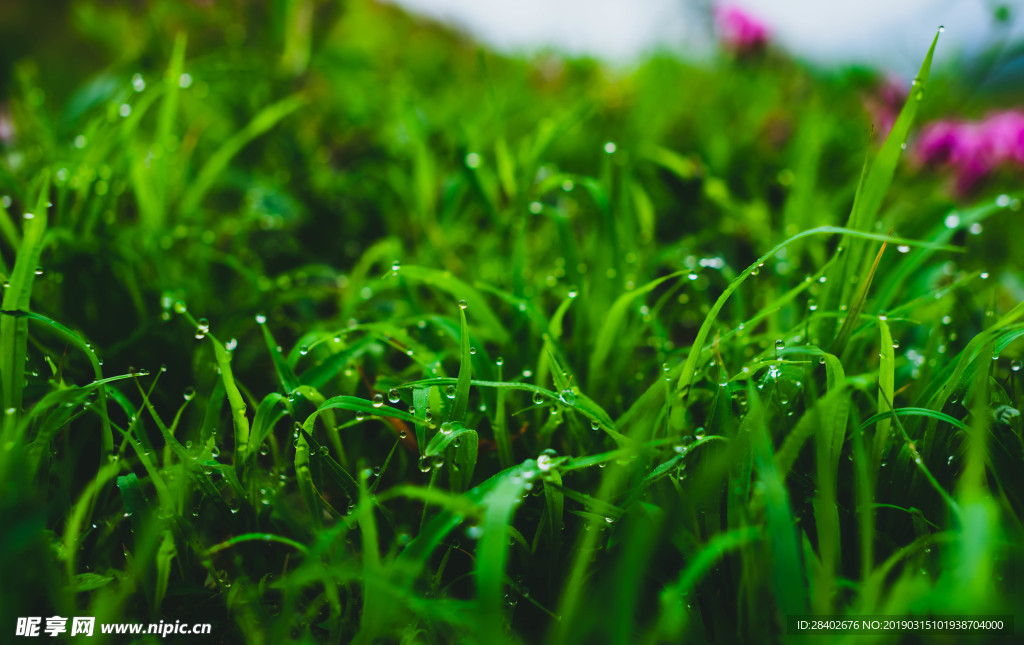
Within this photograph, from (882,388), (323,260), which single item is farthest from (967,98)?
(323,260)

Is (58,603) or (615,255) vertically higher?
(615,255)

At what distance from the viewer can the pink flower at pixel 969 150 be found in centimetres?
155

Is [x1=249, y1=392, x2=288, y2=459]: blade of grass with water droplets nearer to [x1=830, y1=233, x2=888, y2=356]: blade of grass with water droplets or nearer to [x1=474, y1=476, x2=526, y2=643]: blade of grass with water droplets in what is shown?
[x1=474, y1=476, x2=526, y2=643]: blade of grass with water droplets

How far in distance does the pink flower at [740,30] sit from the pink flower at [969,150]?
79cm

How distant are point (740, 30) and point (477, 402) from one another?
200cm

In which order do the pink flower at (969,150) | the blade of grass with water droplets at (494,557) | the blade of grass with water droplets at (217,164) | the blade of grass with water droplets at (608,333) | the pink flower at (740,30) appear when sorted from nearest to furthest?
the blade of grass with water droplets at (494,557) → the blade of grass with water droplets at (608,333) → the blade of grass with water droplets at (217,164) → the pink flower at (969,150) → the pink flower at (740,30)

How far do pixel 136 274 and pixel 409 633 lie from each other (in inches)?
26.4

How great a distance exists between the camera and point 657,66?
2562 mm

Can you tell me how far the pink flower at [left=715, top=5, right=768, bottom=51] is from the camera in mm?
2180

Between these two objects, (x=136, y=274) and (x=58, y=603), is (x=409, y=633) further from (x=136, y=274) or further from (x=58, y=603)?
(x=136, y=274)

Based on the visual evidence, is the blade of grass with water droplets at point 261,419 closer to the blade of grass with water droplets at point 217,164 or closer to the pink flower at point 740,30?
the blade of grass with water droplets at point 217,164

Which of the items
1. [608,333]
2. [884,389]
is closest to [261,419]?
[608,333]

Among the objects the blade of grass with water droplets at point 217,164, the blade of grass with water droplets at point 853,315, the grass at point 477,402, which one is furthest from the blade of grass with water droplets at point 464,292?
the blade of grass with water droplets at point 217,164

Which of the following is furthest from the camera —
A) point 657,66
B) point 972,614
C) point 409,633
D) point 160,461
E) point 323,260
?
point 657,66
